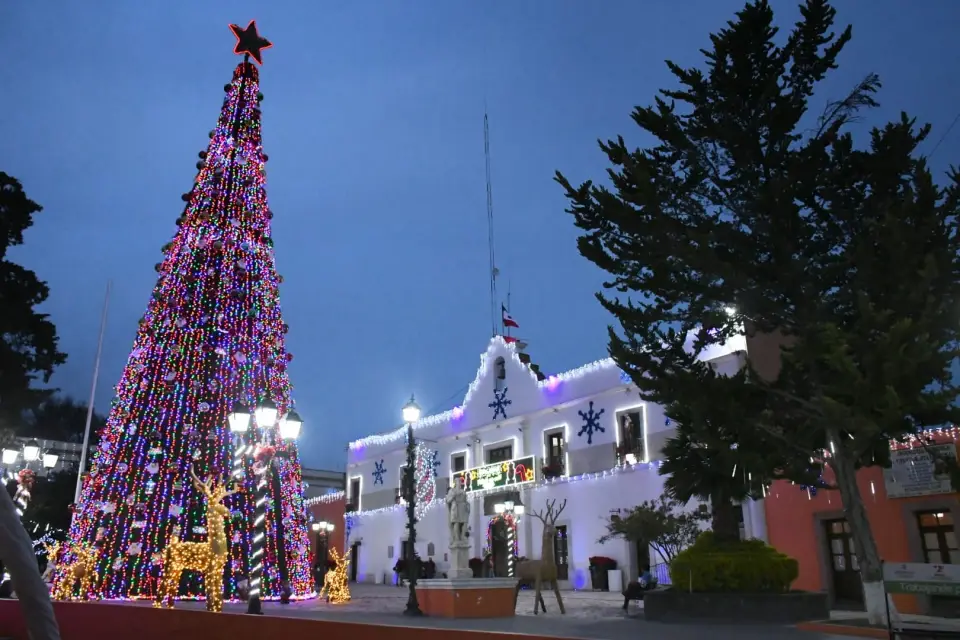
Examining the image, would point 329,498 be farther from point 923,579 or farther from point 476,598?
point 923,579

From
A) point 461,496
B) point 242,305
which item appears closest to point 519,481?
point 461,496

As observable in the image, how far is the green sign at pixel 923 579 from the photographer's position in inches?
248

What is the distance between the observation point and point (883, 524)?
14922 millimetres

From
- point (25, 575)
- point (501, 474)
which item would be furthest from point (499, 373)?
point (25, 575)

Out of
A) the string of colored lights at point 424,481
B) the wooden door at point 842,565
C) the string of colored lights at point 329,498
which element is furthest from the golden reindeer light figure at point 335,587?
the string of colored lights at point 329,498

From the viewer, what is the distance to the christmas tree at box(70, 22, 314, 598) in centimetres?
1558

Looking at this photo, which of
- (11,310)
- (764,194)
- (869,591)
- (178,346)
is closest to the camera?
(869,591)

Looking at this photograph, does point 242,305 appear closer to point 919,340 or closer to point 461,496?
point 461,496

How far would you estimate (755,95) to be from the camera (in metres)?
13.5

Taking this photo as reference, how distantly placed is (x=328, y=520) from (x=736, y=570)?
26.5 metres

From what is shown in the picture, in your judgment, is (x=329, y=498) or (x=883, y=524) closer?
(x=883, y=524)

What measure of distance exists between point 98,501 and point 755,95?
52.3ft

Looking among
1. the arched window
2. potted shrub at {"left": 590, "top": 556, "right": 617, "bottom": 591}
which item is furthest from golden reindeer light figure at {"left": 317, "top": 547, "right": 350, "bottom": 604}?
the arched window

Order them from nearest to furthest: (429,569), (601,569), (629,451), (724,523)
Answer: (724,523) < (601,569) < (629,451) < (429,569)
